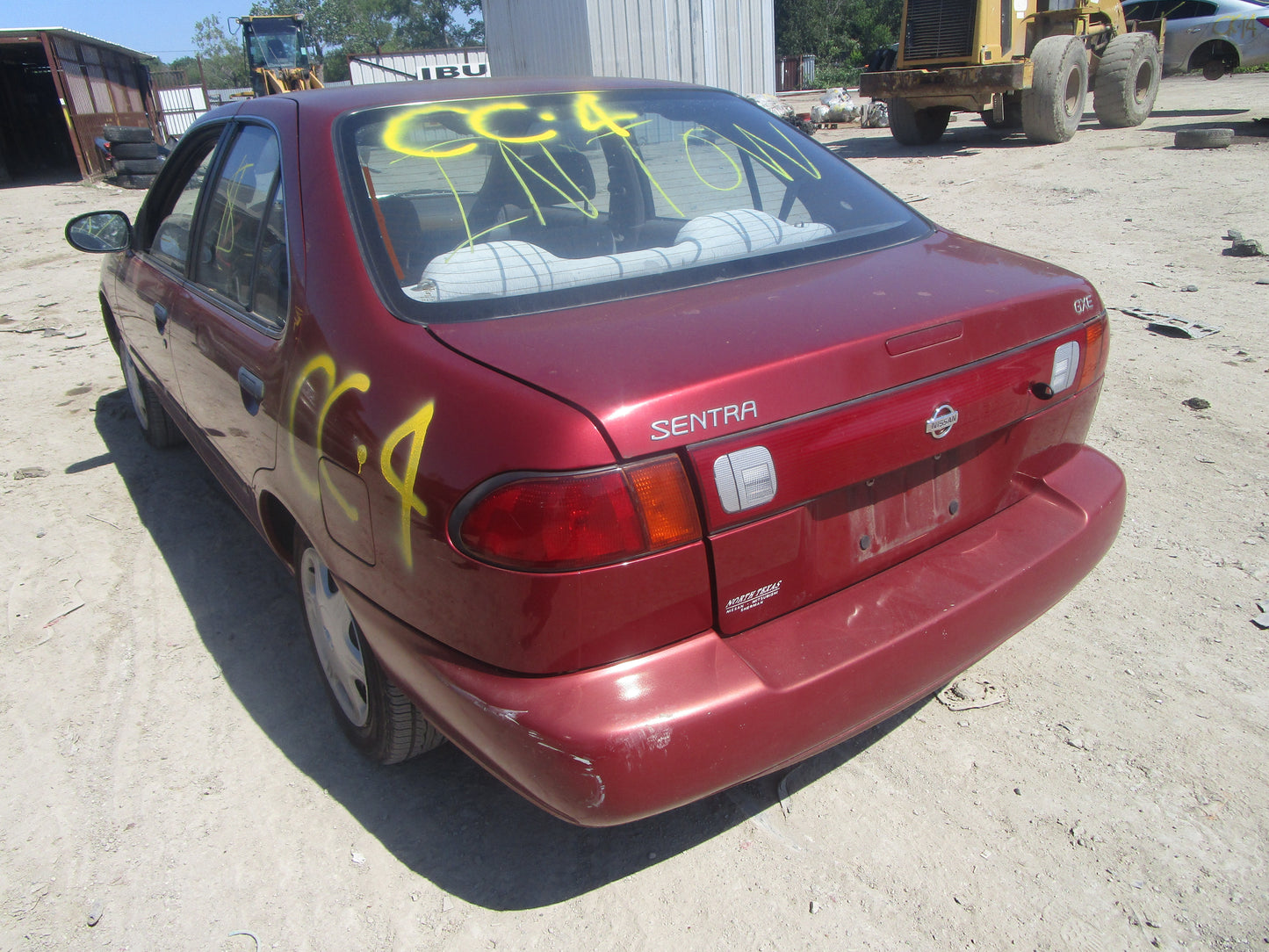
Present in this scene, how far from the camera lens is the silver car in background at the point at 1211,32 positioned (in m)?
17.6

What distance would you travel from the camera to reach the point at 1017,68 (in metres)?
12.0

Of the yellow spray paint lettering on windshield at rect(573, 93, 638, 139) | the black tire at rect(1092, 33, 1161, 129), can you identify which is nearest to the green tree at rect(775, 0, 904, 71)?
the black tire at rect(1092, 33, 1161, 129)

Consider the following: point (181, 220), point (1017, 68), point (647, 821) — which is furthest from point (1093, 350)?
point (1017, 68)

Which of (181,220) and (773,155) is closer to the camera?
(773,155)

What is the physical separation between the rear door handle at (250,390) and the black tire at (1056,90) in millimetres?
13110

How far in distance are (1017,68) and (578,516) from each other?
13.0 m

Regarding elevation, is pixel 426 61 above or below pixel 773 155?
above

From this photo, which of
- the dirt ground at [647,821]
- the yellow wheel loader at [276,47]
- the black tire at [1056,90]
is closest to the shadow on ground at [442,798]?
the dirt ground at [647,821]

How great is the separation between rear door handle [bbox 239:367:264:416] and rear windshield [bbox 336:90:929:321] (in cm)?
53

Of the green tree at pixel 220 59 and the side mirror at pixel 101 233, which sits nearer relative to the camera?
the side mirror at pixel 101 233

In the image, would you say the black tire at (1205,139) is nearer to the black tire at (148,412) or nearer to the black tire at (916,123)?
the black tire at (916,123)

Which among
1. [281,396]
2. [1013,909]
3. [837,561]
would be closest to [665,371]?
[837,561]

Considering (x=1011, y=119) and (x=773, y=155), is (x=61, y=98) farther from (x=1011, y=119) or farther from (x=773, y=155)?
(x=773, y=155)

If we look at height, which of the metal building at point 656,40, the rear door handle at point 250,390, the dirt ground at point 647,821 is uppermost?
the metal building at point 656,40
